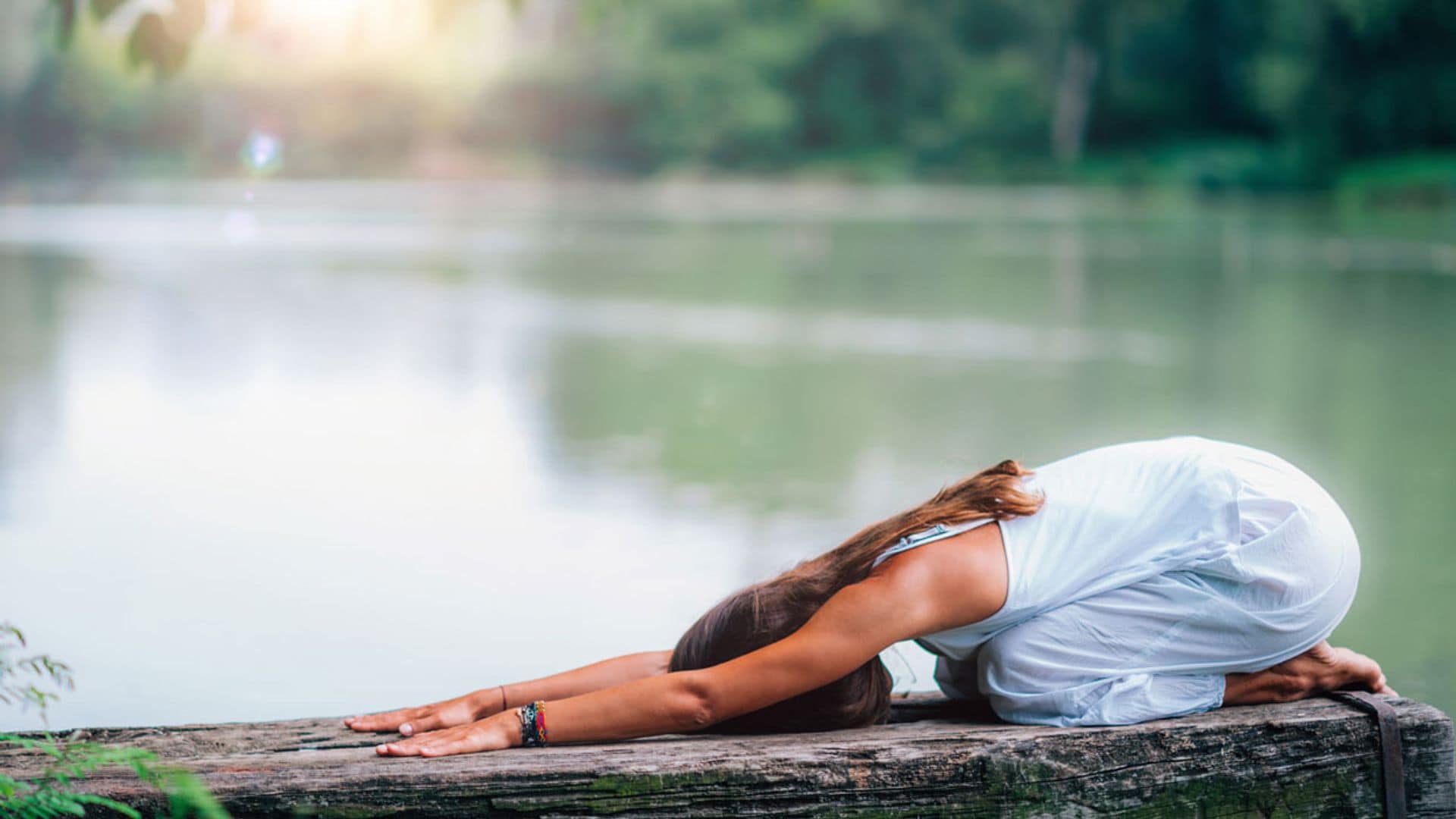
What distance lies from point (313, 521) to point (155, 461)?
3.54 feet

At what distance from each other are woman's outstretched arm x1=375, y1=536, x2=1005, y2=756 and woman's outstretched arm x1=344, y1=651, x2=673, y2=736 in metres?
0.15

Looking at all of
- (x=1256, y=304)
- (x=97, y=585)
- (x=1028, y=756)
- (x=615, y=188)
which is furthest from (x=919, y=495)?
(x=615, y=188)

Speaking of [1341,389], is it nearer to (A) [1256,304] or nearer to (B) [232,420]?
(A) [1256,304]

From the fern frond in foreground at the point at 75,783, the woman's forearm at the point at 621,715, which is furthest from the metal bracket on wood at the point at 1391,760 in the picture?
the fern frond in foreground at the point at 75,783

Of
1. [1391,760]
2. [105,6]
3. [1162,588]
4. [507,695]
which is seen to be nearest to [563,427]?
[105,6]

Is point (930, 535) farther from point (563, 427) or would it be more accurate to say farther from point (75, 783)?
point (563, 427)

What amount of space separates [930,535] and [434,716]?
71 centimetres

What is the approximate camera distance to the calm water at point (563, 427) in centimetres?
349

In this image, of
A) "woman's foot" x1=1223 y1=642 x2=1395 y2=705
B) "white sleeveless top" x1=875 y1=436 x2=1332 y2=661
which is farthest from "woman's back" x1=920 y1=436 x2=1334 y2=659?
"woman's foot" x1=1223 y1=642 x2=1395 y2=705

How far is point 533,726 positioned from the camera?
196 centimetres

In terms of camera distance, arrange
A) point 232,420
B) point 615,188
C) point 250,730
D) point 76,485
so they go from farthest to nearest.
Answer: point 615,188 < point 232,420 < point 76,485 < point 250,730

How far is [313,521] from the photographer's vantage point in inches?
179

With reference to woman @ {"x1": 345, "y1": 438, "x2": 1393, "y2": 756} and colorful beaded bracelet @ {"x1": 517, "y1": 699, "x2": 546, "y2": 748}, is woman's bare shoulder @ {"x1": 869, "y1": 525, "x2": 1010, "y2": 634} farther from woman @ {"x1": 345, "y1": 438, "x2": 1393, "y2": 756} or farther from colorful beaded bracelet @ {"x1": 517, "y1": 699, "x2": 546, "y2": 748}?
colorful beaded bracelet @ {"x1": 517, "y1": 699, "x2": 546, "y2": 748}

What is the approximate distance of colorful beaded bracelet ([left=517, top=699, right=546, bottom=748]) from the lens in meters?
1.95
